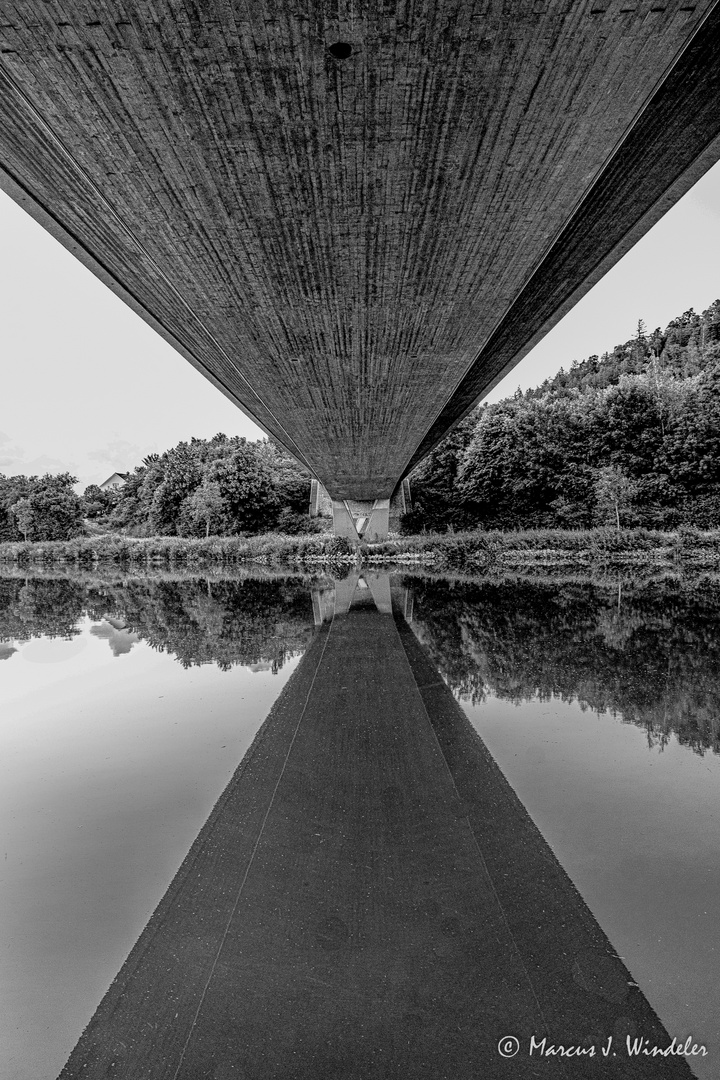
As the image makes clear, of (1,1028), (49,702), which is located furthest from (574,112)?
(49,702)

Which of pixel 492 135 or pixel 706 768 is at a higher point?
pixel 492 135

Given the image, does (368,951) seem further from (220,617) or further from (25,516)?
(25,516)

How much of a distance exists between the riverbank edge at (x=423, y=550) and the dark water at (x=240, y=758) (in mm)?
12528

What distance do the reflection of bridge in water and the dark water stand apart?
5.3 inches

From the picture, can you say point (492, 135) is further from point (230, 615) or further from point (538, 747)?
point (230, 615)

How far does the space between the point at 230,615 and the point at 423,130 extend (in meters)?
7.94

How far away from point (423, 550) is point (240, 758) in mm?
21643

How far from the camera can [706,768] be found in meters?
3.39

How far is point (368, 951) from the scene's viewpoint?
6.42 ft

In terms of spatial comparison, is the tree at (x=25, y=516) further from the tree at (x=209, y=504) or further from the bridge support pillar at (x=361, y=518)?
the bridge support pillar at (x=361, y=518)

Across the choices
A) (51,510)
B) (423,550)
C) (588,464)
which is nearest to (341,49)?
(423,550)

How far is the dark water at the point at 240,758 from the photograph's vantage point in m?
1.96

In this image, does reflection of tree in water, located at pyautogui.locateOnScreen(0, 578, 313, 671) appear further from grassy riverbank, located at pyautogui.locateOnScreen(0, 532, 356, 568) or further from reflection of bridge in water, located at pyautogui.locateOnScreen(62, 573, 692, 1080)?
grassy riverbank, located at pyautogui.locateOnScreen(0, 532, 356, 568)

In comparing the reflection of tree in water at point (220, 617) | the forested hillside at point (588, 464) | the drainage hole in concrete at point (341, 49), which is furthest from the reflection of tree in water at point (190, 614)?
the forested hillside at point (588, 464)
